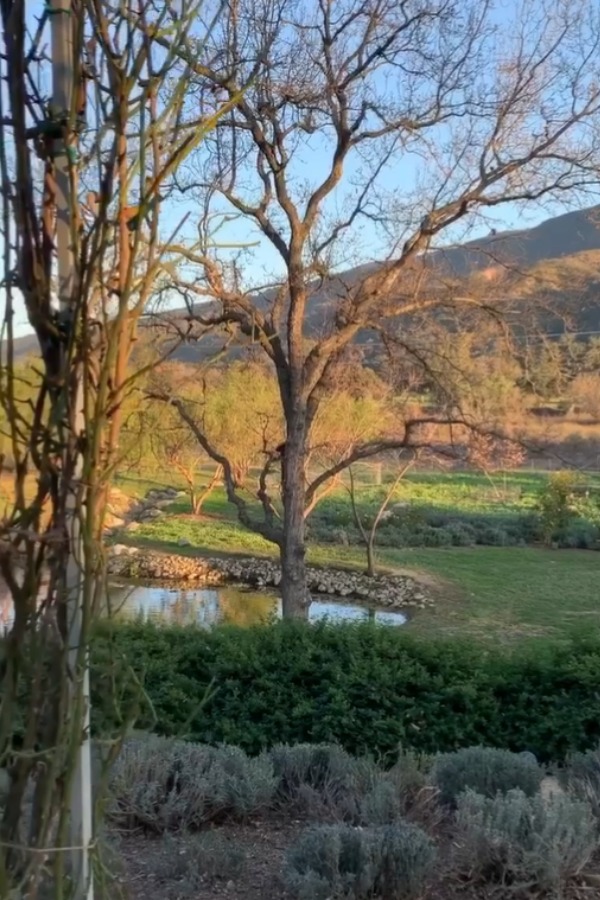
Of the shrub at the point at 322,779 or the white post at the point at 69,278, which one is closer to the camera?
the white post at the point at 69,278

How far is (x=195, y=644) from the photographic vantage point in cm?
704

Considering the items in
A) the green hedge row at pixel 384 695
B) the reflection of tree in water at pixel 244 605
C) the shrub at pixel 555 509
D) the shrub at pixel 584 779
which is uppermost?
the shrub at pixel 584 779

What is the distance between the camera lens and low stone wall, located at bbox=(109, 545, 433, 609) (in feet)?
64.0

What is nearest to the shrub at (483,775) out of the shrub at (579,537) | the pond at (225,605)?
the pond at (225,605)

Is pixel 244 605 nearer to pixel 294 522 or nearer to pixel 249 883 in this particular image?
pixel 294 522

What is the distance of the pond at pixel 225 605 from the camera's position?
1731 centimetres

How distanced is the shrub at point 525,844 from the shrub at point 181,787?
96 centimetres

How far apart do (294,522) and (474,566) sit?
11.3 meters

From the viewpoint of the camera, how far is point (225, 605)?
18859 mm

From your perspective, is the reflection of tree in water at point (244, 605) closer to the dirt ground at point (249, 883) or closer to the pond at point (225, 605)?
the pond at point (225, 605)

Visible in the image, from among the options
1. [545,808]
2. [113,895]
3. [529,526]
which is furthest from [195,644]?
[529,526]

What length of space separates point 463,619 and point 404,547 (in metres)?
8.85

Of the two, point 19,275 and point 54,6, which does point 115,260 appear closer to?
point 19,275

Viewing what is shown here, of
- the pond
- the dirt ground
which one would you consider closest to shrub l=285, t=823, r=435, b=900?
the dirt ground
